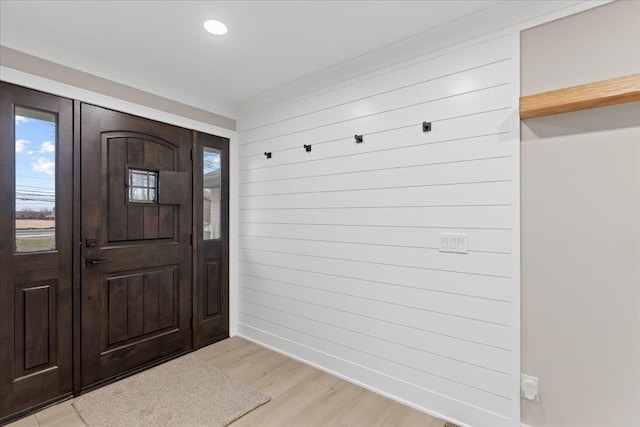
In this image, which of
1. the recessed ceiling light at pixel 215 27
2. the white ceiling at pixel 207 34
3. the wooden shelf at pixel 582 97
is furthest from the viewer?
the recessed ceiling light at pixel 215 27

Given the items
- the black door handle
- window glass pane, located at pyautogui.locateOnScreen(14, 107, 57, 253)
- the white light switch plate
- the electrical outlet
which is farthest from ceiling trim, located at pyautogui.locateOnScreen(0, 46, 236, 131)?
the electrical outlet

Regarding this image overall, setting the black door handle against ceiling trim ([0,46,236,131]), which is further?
the black door handle

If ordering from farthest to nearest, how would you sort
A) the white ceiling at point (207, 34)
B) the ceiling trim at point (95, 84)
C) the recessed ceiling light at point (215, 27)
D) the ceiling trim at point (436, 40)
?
the ceiling trim at point (95, 84)
the recessed ceiling light at point (215, 27)
the white ceiling at point (207, 34)
the ceiling trim at point (436, 40)

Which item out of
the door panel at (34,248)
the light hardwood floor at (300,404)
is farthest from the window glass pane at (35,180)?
the light hardwood floor at (300,404)

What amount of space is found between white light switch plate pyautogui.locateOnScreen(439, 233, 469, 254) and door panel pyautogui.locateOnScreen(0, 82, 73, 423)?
2.80 meters

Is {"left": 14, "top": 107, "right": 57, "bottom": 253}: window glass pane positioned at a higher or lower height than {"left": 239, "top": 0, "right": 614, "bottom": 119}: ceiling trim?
lower

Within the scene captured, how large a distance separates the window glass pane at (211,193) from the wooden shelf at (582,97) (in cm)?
289

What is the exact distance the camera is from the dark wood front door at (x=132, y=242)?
2.45 m

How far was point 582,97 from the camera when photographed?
5.29 ft

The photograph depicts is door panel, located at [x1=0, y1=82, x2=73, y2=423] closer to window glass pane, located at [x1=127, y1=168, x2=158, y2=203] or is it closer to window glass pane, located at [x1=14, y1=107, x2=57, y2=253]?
window glass pane, located at [x1=14, y1=107, x2=57, y2=253]

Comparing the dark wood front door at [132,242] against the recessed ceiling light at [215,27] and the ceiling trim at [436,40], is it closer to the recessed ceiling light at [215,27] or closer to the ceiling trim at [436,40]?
the recessed ceiling light at [215,27]

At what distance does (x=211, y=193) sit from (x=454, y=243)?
8.34ft

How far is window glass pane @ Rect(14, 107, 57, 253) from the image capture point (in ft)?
7.00

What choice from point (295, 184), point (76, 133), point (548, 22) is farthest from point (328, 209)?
point (76, 133)
